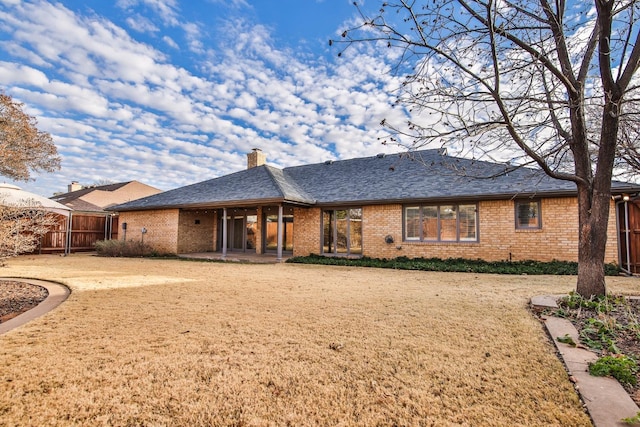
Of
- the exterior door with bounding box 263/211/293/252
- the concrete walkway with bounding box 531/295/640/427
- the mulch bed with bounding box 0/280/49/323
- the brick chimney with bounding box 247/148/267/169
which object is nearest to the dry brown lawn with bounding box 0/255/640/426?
the concrete walkway with bounding box 531/295/640/427

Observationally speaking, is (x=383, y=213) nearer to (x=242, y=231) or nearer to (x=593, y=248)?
(x=593, y=248)

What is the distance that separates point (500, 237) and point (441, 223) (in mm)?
1999

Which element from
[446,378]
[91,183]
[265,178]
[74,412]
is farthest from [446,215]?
[91,183]

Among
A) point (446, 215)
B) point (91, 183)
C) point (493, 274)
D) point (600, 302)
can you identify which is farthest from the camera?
point (91, 183)

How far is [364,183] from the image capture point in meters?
14.2

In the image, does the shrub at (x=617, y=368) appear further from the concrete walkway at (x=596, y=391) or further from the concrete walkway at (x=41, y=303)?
the concrete walkway at (x=41, y=303)

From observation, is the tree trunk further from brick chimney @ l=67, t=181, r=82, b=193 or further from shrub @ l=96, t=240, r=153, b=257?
brick chimney @ l=67, t=181, r=82, b=193

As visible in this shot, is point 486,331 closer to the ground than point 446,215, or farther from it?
closer to the ground

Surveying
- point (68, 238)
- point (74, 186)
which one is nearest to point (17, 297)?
point (68, 238)

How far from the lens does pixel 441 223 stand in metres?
11.8

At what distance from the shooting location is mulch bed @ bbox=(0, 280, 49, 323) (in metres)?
4.92

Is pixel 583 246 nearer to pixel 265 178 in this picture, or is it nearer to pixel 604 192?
pixel 604 192

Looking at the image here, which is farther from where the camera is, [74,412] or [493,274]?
[493,274]

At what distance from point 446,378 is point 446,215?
32.8 ft
